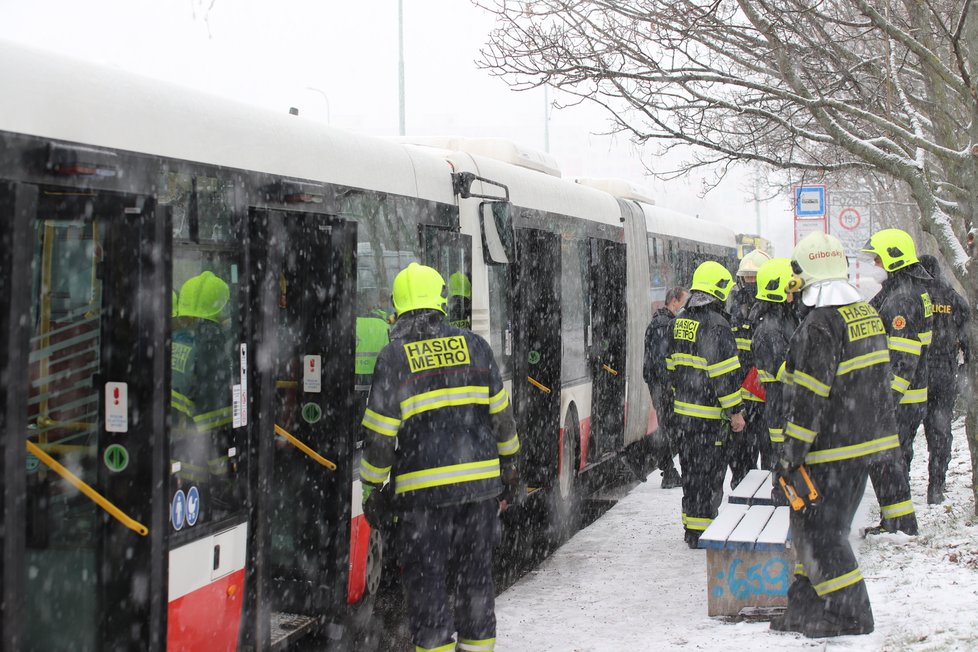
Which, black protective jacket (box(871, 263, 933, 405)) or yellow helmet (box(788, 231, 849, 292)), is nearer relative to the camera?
yellow helmet (box(788, 231, 849, 292))

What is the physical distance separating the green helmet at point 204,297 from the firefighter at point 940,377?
5.77 meters

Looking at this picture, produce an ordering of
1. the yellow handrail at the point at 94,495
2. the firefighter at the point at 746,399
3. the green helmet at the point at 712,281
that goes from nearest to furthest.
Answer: the yellow handrail at the point at 94,495, the green helmet at the point at 712,281, the firefighter at the point at 746,399

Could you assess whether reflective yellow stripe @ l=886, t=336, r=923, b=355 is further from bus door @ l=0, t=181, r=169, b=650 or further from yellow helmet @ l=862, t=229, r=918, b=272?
bus door @ l=0, t=181, r=169, b=650

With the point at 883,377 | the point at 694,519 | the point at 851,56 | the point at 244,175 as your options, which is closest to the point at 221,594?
the point at 244,175

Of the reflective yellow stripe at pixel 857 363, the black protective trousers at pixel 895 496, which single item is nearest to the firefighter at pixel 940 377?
the black protective trousers at pixel 895 496

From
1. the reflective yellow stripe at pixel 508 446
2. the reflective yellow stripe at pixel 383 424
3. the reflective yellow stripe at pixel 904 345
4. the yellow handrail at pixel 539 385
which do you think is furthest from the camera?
the yellow handrail at pixel 539 385

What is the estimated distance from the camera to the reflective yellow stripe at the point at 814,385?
570 cm

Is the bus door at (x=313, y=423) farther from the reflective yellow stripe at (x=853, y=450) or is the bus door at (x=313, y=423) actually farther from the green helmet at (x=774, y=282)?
the green helmet at (x=774, y=282)

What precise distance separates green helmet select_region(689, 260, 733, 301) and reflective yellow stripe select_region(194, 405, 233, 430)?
175 inches

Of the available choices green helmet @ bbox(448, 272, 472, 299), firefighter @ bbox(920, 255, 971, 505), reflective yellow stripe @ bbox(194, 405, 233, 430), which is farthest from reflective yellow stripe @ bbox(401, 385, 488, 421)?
firefighter @ bbox(920, 255, 971, 505)

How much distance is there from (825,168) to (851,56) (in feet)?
3.01

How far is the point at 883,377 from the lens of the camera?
19.1 feet

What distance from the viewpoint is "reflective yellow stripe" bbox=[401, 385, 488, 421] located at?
5.08m

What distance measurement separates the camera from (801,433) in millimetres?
5703
